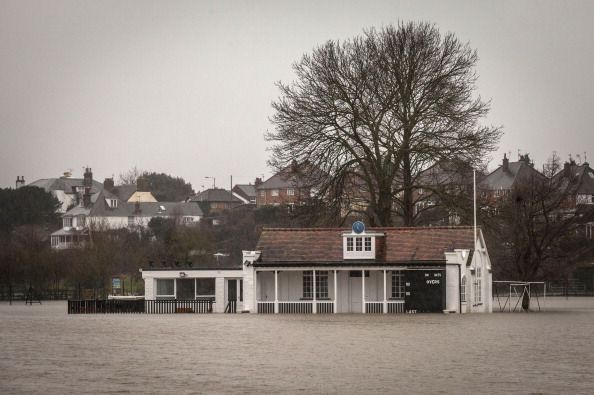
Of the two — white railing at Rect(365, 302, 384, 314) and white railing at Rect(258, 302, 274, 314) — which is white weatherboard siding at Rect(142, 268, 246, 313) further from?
white railing at Rect(365, 302, 384, 314)

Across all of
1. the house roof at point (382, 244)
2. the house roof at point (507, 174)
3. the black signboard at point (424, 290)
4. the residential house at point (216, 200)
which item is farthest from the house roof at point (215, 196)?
the black signboard at point (424, 290)

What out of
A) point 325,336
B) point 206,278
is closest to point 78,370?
point 325,336

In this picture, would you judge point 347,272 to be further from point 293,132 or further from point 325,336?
point 325,336

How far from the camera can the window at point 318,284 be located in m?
58.3

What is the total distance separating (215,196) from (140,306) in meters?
132

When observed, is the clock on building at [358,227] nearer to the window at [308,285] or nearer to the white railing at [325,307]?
the window at [308,285]

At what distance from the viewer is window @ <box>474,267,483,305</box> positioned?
192 feet

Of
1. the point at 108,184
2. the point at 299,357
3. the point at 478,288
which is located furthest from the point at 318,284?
the point at 108,184

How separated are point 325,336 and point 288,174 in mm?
27085

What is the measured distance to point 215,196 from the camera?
636 ft

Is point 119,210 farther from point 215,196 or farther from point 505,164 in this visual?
point 505,164

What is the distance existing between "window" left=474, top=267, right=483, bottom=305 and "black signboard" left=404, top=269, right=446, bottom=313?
308 cm

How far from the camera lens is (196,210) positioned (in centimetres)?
18512

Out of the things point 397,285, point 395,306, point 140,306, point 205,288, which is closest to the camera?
point 395,306
